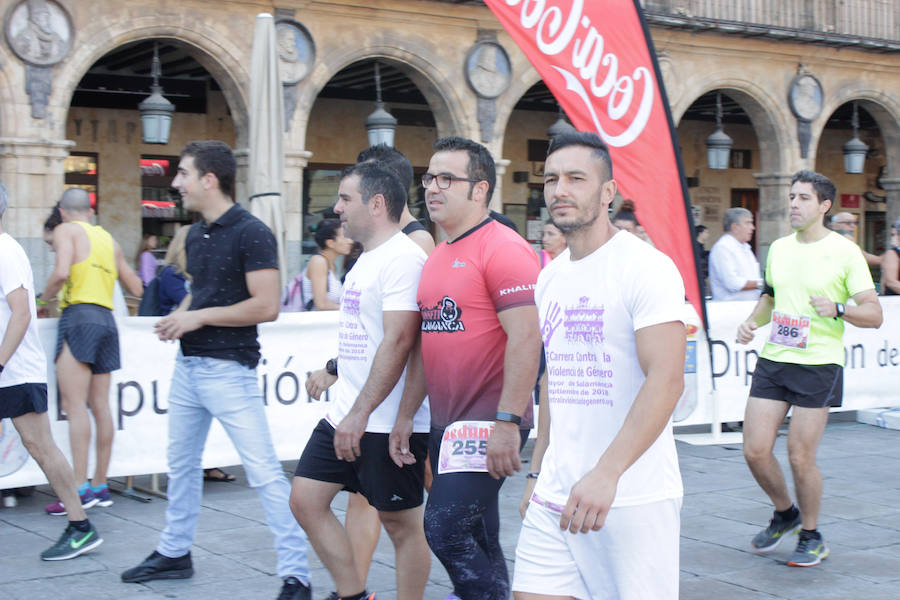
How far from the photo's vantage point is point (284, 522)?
471cm

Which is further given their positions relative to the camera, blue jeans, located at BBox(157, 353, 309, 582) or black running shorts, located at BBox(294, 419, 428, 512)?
blue jeans, located at BBox(157, 353, 309, 582)

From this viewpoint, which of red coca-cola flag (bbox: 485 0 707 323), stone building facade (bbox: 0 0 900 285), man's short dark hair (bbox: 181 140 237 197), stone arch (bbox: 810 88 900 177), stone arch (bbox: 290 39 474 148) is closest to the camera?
man's short dark hair (bbox: 181 140 237 197)

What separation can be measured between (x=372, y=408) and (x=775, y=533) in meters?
2.66

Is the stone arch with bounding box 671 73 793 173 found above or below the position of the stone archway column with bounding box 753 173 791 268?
above

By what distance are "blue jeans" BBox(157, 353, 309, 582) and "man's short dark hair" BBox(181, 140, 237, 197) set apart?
780 millimetres

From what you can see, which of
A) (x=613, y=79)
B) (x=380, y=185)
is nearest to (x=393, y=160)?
(x=380, y=185)

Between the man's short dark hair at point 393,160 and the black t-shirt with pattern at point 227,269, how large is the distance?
559mm

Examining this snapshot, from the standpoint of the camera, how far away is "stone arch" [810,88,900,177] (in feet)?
65.1

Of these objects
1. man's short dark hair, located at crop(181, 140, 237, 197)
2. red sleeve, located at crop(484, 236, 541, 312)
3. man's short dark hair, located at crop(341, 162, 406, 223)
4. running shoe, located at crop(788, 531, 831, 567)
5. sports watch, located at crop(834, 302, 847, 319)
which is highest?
man's short dark hair, located at crop(181, 140, 237, 197)

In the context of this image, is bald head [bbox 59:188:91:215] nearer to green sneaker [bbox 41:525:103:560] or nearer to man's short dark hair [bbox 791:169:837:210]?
green sneaker [bbox 41:525:103:560]

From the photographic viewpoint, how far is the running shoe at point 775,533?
19.0 ft

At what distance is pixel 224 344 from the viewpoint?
485 cm

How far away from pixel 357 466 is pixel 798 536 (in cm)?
258

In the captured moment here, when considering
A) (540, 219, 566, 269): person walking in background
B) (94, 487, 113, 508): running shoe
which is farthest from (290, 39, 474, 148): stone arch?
(94, 487, 113, 508): running shoe
